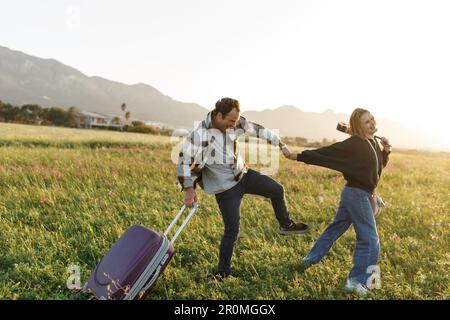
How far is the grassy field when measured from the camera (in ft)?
17.4

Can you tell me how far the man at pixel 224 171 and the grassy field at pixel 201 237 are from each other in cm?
67

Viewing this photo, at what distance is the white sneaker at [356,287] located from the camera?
5.08m

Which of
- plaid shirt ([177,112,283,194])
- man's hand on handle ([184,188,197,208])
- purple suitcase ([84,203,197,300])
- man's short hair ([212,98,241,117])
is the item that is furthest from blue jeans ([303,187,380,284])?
purple suitcase ([84,203,197,300])

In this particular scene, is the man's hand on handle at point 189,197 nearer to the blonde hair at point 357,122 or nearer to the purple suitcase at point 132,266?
the purple suitcase at point 132,266

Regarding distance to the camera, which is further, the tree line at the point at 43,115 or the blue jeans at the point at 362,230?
the tree line at the point at 43,115

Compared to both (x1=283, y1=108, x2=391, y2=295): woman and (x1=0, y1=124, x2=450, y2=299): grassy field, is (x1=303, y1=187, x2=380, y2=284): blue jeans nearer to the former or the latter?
(x1=283, y1=108, x2=391, y2=295): woman

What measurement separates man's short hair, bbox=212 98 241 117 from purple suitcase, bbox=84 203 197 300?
1730 mm

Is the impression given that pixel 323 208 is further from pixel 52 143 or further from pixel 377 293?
pixel 52 143

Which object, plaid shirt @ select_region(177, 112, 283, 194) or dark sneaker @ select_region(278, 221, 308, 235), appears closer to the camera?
plaid shirt @ select_region(177, 112, 283, 194)

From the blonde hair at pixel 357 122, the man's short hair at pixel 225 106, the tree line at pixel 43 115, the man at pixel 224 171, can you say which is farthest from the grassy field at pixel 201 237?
the tree line at pixel 43 115

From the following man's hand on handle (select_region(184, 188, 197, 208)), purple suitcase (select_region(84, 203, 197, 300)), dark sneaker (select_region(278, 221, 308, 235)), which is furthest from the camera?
dark sneaker (select_region(278, 221, 308, 235))

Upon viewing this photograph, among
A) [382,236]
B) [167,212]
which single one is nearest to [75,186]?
[167,212]
